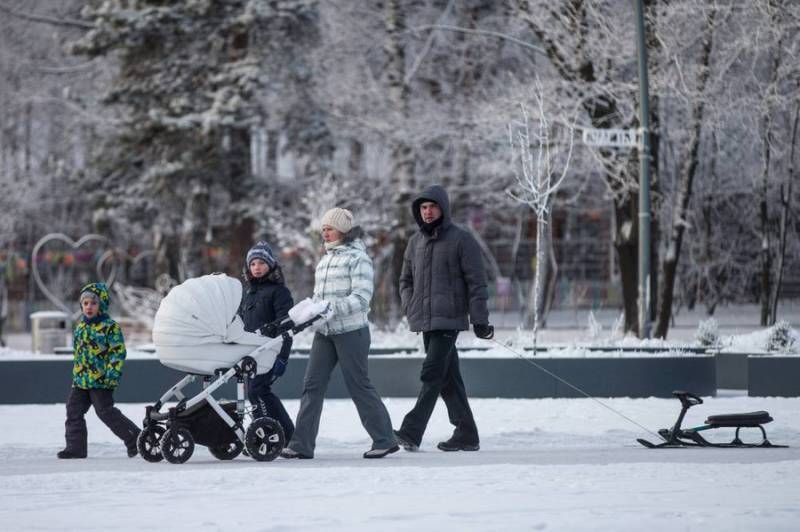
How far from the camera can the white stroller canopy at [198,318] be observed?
376 inches

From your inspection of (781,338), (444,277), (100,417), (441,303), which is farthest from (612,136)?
(100,417)

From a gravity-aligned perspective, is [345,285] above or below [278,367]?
above

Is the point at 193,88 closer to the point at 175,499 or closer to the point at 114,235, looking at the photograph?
the point at 114,235

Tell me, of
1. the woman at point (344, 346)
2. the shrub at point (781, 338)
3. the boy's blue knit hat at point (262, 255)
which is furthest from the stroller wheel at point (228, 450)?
the shrub at point (781, 338)

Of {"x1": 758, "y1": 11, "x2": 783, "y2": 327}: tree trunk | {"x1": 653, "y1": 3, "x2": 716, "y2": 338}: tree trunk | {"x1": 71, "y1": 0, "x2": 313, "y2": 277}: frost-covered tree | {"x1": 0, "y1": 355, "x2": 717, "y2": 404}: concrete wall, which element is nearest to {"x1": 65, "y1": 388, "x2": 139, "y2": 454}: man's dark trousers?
{"x1": 0, "y1": 355, "x2": 717, "y2": 404}: concrete wall

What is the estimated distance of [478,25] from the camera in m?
29.3

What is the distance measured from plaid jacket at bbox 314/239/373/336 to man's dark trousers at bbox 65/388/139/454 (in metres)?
1.64

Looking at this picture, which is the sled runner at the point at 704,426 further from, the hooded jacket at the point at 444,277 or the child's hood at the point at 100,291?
the child's hood at the point at 100,291

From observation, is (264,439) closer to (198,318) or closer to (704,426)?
(198,318)

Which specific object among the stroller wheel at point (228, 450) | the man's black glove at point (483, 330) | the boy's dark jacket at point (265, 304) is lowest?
the stroller wheel at point (228, 450)

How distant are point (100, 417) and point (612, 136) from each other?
28.9ft

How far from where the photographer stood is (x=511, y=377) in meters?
14.8

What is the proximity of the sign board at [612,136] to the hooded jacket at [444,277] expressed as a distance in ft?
20.5

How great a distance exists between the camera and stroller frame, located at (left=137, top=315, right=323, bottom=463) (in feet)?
31.4
